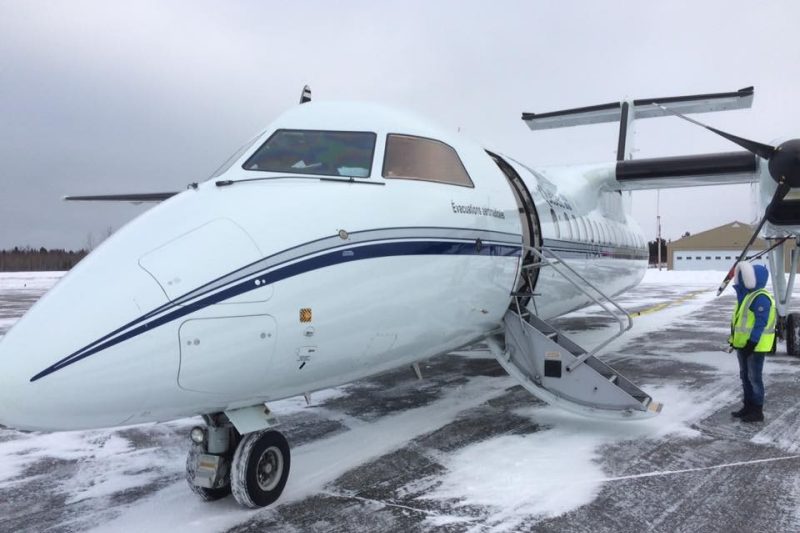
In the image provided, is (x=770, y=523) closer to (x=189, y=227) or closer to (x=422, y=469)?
(x=422, y=469)

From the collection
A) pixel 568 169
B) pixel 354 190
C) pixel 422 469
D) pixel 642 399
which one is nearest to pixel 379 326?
pixel 354 190

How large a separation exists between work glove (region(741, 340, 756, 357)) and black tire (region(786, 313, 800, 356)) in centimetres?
566

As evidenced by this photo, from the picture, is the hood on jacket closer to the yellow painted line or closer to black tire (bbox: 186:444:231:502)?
black tire (bbox: 186:444:231:502)

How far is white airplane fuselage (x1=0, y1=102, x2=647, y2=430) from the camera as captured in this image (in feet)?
10.4

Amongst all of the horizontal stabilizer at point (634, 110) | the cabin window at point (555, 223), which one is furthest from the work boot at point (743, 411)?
the horizontal stabilizer at point (634, 110)

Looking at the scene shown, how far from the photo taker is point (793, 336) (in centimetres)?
1096

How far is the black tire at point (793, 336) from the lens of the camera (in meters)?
10.9

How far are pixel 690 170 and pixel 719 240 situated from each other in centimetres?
A: 5834

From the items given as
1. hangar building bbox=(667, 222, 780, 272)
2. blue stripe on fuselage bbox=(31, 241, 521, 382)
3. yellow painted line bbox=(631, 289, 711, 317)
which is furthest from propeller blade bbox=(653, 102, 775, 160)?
hangar building bbox=(667, 222, 780, 272)

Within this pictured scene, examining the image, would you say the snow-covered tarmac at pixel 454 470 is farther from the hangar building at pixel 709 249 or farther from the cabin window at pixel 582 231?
the hangar building at pixel 709 249

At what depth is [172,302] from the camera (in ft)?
10.9

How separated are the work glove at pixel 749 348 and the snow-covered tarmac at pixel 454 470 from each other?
2.44ft

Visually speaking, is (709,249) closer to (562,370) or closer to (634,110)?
(634,110)

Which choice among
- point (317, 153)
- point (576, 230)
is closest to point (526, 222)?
point (576, 230)
